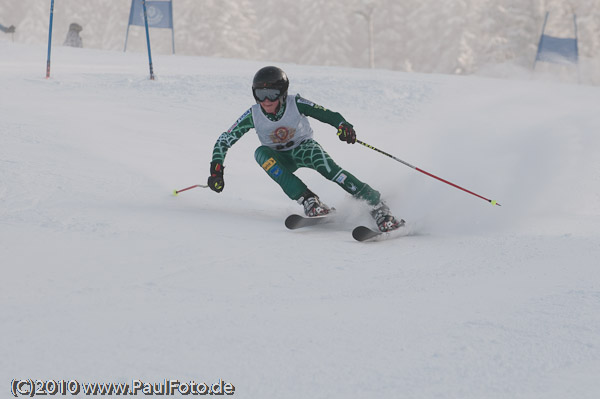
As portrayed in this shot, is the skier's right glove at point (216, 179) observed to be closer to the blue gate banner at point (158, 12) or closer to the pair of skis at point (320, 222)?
the pair of skis at point (320, 222)

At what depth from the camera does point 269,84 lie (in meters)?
4.35

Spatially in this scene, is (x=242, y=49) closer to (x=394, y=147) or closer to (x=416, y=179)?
(x=394, y=147)

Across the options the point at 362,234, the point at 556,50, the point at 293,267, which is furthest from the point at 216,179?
the point at 556,50

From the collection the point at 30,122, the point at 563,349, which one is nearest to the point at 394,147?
the point at 30,122

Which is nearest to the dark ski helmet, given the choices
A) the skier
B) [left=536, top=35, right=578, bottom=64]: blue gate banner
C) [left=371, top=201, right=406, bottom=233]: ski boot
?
the skier

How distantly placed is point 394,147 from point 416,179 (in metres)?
2.17

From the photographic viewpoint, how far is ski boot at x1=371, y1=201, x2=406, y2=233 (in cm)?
407

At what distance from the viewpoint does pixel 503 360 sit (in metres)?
2.04

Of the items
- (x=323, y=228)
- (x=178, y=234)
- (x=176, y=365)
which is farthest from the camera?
(x=323, y=228)

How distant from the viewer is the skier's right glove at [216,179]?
4422 millimetres

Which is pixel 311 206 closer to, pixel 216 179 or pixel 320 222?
pixel 320 222

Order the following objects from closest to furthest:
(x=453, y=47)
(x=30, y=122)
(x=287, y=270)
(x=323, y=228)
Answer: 1. (x=287, y=270)
2. (x=323, y=228)
3. (x=30, y=122)
4. (x=453, y=47)

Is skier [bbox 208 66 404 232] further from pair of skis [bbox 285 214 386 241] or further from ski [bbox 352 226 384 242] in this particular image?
ski [bbox 352 226 384 242]

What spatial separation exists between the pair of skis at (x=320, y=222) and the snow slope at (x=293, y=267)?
62mm
